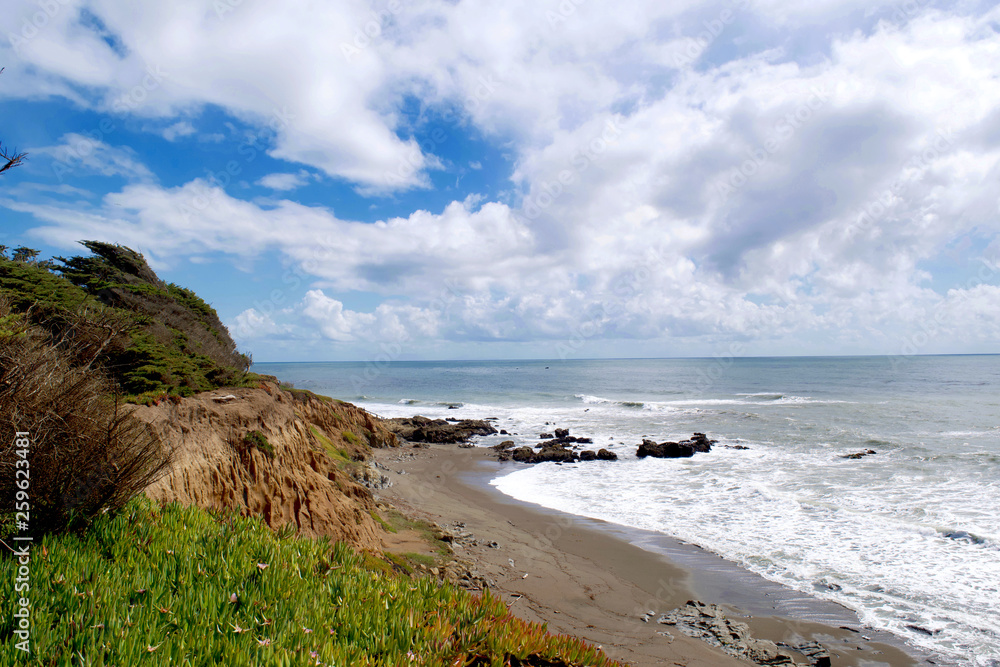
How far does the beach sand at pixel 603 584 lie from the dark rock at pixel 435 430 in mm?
15036

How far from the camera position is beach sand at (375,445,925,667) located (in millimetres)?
8672

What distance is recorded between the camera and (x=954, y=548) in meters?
13.0

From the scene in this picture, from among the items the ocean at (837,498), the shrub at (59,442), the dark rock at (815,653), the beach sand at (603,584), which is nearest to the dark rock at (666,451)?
the ocean at (837,498)

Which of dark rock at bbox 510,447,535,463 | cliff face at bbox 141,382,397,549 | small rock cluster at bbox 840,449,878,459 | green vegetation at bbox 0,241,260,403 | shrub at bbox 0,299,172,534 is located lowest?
dark rock at bbox 510,447,535,463

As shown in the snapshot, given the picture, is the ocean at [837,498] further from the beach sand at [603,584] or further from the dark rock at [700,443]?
the beach sand at [603,584]

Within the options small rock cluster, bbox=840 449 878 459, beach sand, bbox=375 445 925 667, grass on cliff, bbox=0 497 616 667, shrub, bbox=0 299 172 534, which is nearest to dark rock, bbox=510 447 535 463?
Result: beach sand, bbox=375 445 925 667

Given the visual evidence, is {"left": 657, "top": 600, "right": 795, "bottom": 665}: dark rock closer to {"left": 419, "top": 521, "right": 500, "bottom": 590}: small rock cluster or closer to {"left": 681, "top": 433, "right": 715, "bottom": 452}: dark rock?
{"left": 419, "top": 521, "right": 500, "bottom": 590}: small rock cluster

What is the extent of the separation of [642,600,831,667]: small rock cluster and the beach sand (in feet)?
0.67

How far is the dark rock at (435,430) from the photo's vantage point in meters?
34.1

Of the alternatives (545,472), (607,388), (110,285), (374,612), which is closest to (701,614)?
(374,612)

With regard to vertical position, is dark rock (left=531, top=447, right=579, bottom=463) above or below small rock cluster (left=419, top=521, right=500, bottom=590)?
below

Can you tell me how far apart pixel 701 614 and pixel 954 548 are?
8524mm

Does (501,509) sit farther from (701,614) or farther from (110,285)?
(110,285)

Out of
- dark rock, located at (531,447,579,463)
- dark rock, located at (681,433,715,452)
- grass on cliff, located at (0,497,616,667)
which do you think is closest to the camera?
grass on cliff, located at (0,497,616,667)
